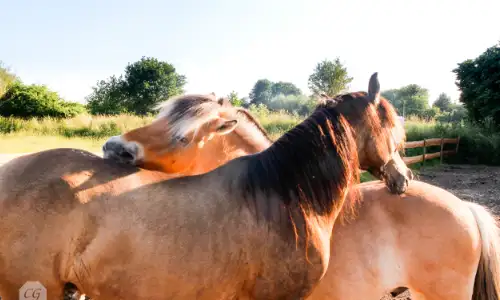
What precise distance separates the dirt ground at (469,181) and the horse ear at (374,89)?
6.37m

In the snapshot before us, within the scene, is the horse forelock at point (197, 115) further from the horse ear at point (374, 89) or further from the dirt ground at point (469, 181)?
the dirt ground at point (469, 181)

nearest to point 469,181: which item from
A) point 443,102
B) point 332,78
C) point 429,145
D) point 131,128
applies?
point 429,145

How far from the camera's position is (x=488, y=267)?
251cm

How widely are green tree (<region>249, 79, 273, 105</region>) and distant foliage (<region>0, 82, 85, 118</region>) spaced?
205ft

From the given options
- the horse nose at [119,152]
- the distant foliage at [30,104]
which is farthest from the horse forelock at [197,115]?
the distant foliage at [30,104]

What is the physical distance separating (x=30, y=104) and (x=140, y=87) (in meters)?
15.2

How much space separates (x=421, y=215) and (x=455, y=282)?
0.47 m

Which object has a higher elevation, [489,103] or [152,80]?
[152,80]

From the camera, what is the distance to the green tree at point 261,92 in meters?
84.2

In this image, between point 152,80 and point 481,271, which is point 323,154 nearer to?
point 481,271

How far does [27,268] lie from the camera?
1705 mm

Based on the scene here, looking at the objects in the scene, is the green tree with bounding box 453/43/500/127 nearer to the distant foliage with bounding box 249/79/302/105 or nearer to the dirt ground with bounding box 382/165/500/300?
the dirt ground with bounding box 382/165/500/300

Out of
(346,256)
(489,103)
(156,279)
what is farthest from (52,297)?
(489,103)

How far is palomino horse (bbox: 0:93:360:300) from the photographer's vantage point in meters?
1.72
